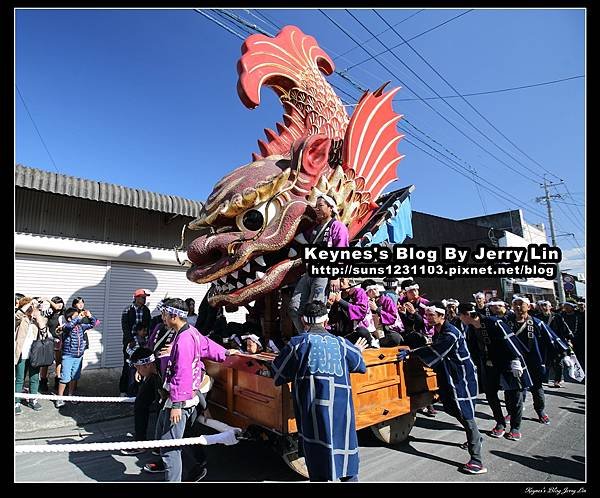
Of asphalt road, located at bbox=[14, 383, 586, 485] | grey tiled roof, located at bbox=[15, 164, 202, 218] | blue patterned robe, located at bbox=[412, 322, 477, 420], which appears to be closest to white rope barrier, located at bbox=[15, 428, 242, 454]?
asphalt road, located at bbox=[14, 383, 586, 485]

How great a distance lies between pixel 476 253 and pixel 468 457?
75.1 inches

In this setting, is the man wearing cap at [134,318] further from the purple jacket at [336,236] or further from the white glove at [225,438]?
the purple jacket at [336,236]

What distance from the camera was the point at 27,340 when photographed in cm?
463

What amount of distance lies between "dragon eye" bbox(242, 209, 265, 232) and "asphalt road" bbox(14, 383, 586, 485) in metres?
2.09

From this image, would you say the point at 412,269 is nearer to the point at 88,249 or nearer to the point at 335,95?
the point at 335,95

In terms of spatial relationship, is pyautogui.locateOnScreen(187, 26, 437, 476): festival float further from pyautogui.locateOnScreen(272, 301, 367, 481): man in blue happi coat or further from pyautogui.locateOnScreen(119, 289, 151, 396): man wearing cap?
pyautogui.locateOnScreen(119, 289, 151, 396): man wearing cap

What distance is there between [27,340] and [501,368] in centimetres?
567

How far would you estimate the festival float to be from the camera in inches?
116

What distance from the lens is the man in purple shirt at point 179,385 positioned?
2.56 m

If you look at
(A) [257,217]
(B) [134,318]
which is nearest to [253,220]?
(A) [257,217]

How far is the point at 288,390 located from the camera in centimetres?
253

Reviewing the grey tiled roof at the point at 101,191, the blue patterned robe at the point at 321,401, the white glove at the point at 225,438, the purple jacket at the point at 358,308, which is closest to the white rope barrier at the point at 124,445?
the white glove at the point at 225,438

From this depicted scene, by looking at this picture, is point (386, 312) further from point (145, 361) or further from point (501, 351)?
point (145, 361)

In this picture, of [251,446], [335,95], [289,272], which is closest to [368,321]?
[289,272]
